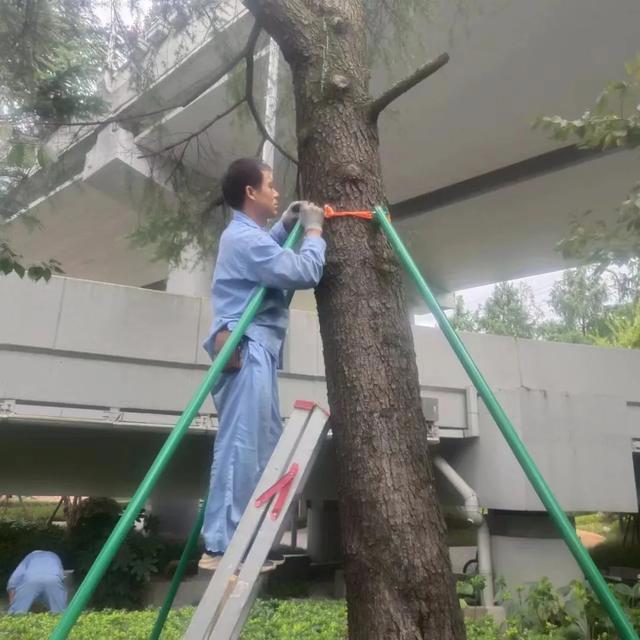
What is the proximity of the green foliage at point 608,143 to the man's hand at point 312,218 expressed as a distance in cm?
123

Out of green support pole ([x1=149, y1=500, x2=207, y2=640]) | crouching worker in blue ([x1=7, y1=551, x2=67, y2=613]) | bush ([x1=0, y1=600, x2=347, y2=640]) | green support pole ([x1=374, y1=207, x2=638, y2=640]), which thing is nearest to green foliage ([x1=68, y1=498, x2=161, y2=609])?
crouching worker in blue ([x1=7, y1=551, x2=67, y2=613])

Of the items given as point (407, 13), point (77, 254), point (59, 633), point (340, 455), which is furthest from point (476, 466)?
point (77, 254)

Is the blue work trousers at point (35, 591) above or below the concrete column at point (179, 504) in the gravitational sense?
below

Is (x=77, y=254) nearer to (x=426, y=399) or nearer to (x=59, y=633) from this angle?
(x=426, y=399)

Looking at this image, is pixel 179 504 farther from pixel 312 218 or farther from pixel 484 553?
pixel 312 218

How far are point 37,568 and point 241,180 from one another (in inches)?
205

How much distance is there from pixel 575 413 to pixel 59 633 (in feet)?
18.0

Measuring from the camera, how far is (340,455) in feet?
7.13

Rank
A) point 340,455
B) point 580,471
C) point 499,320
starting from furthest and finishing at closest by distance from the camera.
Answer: point 499,320
point 580,471
point 340,455

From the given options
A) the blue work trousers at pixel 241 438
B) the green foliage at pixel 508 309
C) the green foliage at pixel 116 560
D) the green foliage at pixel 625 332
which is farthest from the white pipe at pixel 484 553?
the green foliage at pixel 508 309

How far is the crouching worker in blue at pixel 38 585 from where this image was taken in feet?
20.2

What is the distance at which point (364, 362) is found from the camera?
2223 millimetres

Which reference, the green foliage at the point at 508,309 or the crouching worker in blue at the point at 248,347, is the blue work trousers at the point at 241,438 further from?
the green foliage at the point at 508,309

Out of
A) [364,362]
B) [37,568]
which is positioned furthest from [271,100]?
[37,568]
